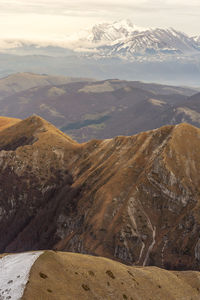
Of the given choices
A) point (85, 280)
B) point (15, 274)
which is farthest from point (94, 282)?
point (15, 274)

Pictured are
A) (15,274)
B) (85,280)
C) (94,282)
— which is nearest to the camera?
(15,274)

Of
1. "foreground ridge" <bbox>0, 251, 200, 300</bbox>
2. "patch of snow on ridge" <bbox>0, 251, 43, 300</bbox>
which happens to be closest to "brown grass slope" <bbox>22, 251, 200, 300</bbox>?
"foreground ridge" <bbox>0, 251, 200, 300</bbox>

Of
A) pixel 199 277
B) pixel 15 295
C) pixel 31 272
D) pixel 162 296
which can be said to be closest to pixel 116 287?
pixel 162 296

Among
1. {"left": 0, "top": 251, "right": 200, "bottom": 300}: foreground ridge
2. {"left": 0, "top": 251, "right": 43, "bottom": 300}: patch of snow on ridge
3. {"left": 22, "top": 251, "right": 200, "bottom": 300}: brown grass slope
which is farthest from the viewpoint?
{"left": 22, "top": 251, "right": 200, "bottom": 300}: brown grass slope

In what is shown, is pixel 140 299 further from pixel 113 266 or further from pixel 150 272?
pixel 150 272

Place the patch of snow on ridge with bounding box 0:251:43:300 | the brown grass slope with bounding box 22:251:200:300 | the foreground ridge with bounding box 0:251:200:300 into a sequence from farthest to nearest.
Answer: the brown grass slope with bounding box 22:251:200:300
the foreground ridge with bounding box 0:251:200:300
the patch of snow on ridge with bounding box 0:251:43:300

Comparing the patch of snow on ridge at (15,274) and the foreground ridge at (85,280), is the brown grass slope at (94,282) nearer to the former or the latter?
the foreground ridge at (85,280)

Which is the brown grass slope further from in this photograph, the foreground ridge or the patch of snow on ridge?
the patch of snow on ridge

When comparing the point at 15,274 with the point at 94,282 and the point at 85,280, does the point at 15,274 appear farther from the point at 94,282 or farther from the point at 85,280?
the point at 94,282
